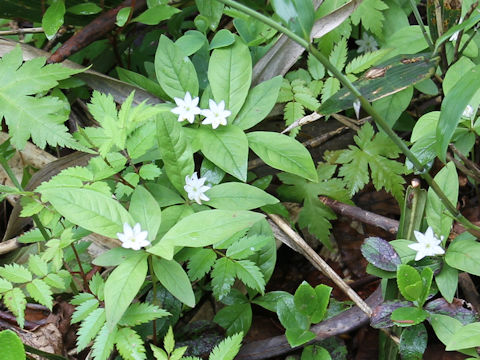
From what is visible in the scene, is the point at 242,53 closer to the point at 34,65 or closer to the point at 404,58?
the point at 404,58

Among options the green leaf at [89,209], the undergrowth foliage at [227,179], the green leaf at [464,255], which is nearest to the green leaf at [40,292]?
the undergrowth foliage at [227,179]

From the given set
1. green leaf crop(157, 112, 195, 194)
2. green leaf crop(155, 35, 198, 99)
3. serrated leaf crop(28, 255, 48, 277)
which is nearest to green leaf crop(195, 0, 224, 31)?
green leaf crop(155, 35, 198, 99)

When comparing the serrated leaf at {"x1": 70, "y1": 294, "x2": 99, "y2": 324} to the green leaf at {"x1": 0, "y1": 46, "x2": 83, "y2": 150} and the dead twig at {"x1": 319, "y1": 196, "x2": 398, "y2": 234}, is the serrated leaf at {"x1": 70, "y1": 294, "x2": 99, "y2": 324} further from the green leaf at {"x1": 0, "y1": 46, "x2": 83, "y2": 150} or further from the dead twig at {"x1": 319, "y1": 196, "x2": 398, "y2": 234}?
the dead twig at {"x1": 319, "y1": 196, "x2": 398, "y2": 234}

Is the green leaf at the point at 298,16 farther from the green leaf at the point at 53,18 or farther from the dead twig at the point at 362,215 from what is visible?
the green leaf at the point at 53,18

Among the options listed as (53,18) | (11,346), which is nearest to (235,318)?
(11,346)

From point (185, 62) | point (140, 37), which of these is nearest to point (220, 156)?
point (185, 62)

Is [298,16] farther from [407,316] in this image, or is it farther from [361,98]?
[407,316]

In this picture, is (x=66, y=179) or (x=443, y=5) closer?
(x=66, y=179)
